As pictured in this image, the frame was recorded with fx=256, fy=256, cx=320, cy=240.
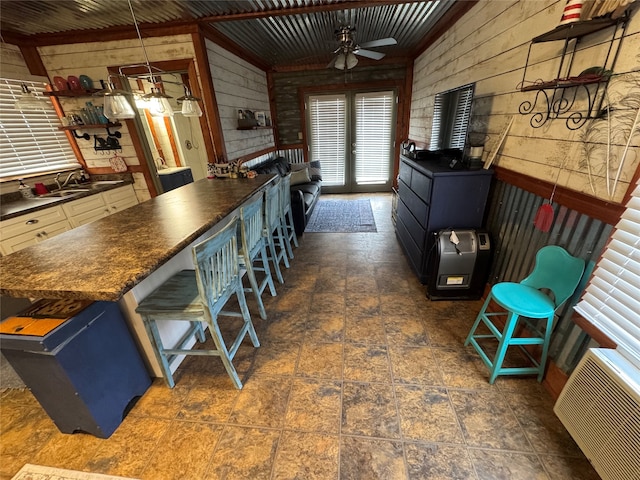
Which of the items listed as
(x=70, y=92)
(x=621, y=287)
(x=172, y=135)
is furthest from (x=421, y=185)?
(x=172, y=135)

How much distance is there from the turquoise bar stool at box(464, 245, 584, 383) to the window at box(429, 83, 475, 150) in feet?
4.58

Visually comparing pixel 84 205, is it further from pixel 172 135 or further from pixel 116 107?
pixel 172 135

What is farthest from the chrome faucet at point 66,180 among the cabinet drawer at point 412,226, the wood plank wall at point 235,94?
the cabinet drawer at point 412,226

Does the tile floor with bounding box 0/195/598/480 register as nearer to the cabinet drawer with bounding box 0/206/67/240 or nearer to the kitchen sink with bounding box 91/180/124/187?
the cabinet drawer with bounding box 0/206/67/240

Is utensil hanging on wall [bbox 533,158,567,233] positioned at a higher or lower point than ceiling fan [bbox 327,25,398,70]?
lower

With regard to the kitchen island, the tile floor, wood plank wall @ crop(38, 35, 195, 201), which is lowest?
the tile floor

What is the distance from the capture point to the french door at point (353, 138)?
5.43 m

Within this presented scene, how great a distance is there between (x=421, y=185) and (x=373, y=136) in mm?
3647

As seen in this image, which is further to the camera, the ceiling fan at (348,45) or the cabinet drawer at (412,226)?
the ceiling fan at (348,45)

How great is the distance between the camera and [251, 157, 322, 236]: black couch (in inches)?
150

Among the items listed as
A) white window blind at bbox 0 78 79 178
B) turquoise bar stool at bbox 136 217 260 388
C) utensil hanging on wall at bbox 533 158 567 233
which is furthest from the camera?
white window blind at bbox 0 78 79 178

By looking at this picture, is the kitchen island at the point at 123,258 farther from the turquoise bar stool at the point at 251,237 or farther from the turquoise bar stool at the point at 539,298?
the turquoise bar stool at the point at 539,298

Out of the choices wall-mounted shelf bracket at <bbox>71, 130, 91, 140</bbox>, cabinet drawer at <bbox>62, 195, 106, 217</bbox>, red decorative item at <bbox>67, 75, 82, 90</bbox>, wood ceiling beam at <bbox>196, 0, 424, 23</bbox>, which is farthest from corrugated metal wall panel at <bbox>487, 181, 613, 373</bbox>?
wall-mounted shelf bracket at <bbox>71, 130, 91, 140</bbox>

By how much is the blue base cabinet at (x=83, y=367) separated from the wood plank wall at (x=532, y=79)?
2.73m
